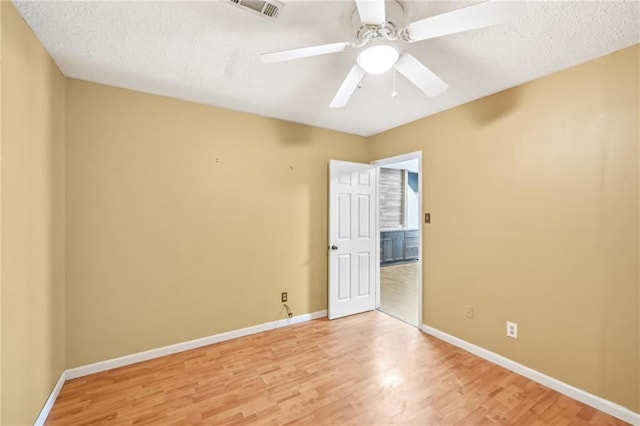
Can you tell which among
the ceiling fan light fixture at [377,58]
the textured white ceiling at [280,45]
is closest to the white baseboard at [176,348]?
the textured white ceiling at [280,45]

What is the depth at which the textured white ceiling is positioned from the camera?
147 cm

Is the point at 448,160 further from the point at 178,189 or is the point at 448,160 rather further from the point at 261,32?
the point at 178,189

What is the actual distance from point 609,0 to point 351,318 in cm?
341

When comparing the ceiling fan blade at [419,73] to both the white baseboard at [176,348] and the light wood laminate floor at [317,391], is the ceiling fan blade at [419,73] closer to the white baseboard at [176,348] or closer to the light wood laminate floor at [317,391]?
the light wood laminate floor at [317,391]

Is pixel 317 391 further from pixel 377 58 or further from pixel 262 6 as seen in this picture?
pixel 262 6

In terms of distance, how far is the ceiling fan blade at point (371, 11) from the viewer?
1.11 meters

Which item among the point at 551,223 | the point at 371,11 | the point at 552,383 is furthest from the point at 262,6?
→ the point at 552,383

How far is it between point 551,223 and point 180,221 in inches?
128

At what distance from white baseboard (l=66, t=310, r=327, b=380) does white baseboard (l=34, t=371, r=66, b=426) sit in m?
0.10

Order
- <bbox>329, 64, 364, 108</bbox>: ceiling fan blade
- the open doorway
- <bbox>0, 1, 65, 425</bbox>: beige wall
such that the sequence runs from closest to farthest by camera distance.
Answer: <bbox>0, 1, 65, 425</bbox>: beige wall, <bbox>329, 64, 364, 108</bbox>: ceiling fan blade, the open doorway

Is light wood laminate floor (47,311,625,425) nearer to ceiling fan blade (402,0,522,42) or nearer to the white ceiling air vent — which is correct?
ceiling fan blade (402,0,522,42)


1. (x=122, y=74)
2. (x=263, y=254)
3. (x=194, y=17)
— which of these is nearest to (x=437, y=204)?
Answer: (x=263, y=254)

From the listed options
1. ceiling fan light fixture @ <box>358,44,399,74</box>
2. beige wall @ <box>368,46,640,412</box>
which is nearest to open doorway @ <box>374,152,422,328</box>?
beige wall @ <box>368,46,640,412</box>

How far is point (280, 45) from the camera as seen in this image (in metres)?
1.78
